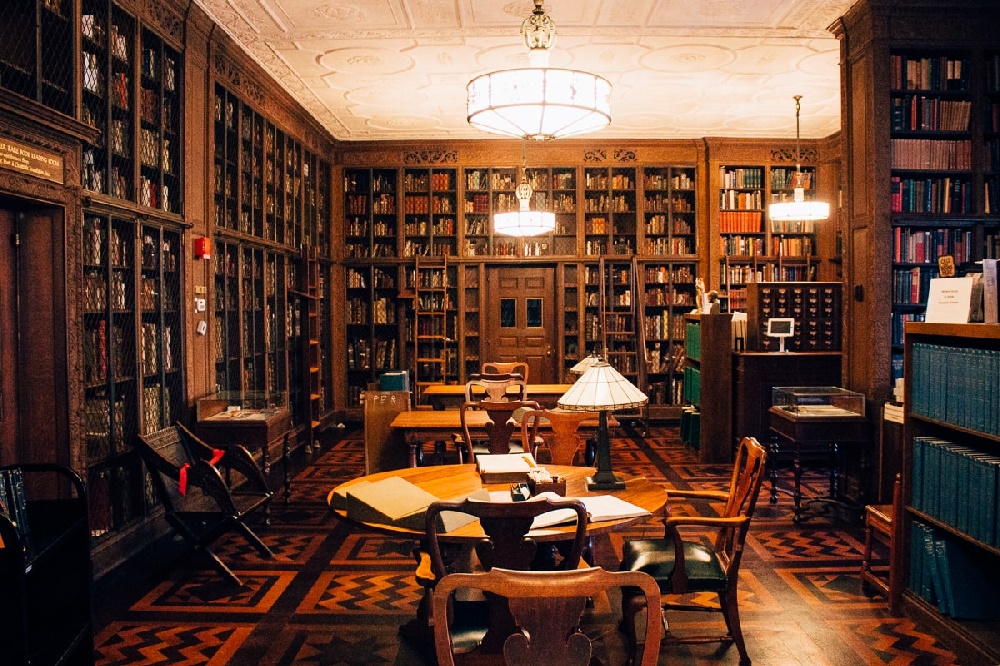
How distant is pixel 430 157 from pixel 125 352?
6.76 m

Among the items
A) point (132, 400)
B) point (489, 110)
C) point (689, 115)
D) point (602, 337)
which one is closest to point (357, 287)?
point (602, 337)

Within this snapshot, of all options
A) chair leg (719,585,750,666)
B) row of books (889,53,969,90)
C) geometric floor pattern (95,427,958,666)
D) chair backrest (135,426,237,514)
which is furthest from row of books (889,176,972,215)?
chair backrest (135,426,237,514)

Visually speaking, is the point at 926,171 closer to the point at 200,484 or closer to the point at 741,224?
the point at 741,224

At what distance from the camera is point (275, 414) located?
6.29 meters

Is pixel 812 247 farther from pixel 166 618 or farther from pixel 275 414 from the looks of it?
pixel 166 618

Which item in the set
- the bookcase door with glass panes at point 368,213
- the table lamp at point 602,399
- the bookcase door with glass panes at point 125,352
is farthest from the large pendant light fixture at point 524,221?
the table lamp at point 602,399

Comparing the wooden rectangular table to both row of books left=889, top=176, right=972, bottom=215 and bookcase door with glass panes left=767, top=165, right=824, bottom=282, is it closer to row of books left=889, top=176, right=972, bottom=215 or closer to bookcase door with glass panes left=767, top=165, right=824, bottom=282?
row of books left=889, top=176, right=972, bottom=215

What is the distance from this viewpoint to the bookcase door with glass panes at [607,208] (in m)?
11.3

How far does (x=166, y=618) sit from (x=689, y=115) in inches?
327

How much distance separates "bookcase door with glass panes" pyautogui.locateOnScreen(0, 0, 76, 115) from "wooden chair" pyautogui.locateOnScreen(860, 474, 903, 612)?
16.3ft

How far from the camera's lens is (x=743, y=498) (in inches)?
142

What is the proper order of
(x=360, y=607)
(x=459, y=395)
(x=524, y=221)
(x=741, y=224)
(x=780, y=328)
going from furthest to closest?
(x=741, y=224)
(x=524, y=221)
(x=459, y=395)
(x=780, y=328)
(x=360, y=607)

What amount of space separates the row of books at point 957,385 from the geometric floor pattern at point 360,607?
1107mm

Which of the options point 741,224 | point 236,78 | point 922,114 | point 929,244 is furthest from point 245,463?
point 741,224
